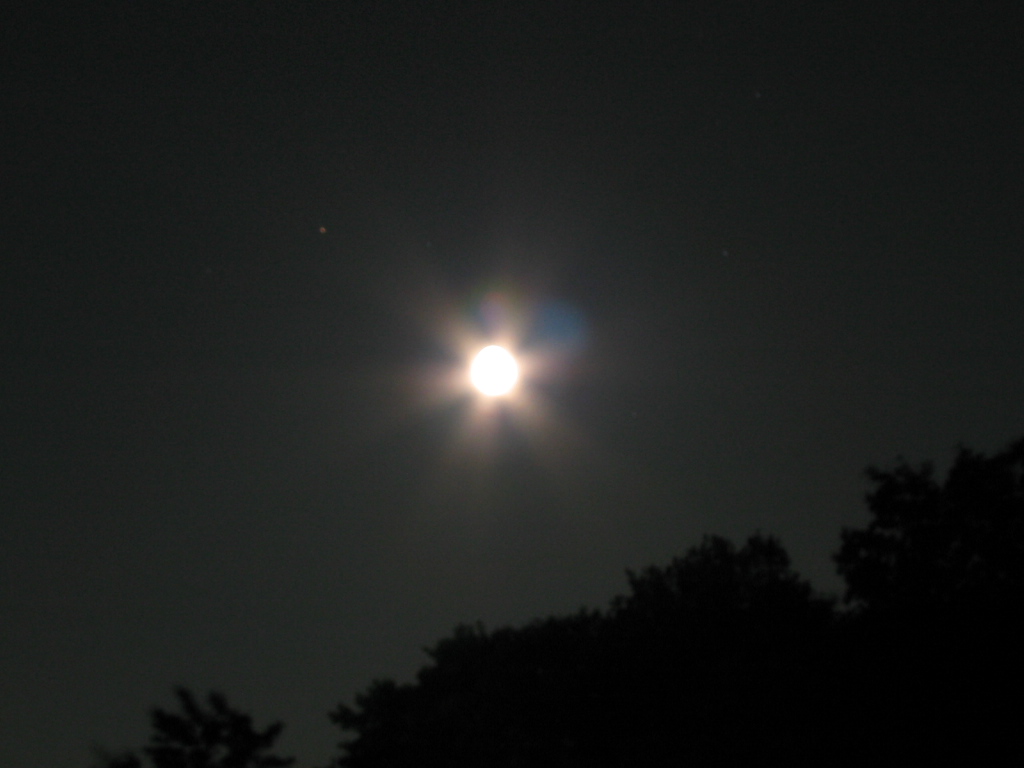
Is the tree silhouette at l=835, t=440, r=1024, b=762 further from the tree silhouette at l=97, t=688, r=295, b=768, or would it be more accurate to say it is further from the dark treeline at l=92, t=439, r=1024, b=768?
the tree silhouette at l=97, t=688, r=295, b=768

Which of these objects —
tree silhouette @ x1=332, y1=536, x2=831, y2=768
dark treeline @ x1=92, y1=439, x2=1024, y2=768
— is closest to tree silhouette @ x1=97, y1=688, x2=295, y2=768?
dark treeline @ x1=92, y1=439, x2=1024, y2=768

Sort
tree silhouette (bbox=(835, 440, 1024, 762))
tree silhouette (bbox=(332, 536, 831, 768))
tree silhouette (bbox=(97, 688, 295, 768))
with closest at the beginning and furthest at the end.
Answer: tree silhouette (bbox=(97, 688, 295, 768)) → tree silhouette (bbox=(835, 440, 1024, 762)) → tree silhouette (bbox=(332, 536, 831, 768))

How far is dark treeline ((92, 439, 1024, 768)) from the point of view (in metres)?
24.7

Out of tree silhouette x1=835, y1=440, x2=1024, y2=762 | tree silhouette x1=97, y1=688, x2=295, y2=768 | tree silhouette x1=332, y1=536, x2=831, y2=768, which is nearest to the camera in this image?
tree silhouette x1=97, y1=688, x2=295, y2=768

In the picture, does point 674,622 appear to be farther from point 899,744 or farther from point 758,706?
point 899,744

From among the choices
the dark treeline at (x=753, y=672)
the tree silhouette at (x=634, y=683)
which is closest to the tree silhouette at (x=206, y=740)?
the dark treeline at (x=753, y=672)

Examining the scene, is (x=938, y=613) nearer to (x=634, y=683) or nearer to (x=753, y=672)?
(x=753, y=672)

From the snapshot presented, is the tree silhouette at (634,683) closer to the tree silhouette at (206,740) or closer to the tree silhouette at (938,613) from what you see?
the tree silhouette at (938,613)

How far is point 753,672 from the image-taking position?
2842cm

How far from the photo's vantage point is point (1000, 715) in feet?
79.3

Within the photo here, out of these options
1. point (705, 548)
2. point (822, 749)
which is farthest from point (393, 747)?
point (822, 749)

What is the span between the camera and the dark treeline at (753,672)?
972 inches

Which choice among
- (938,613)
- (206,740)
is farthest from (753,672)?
(206,740)

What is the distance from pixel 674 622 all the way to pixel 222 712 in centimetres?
2473
